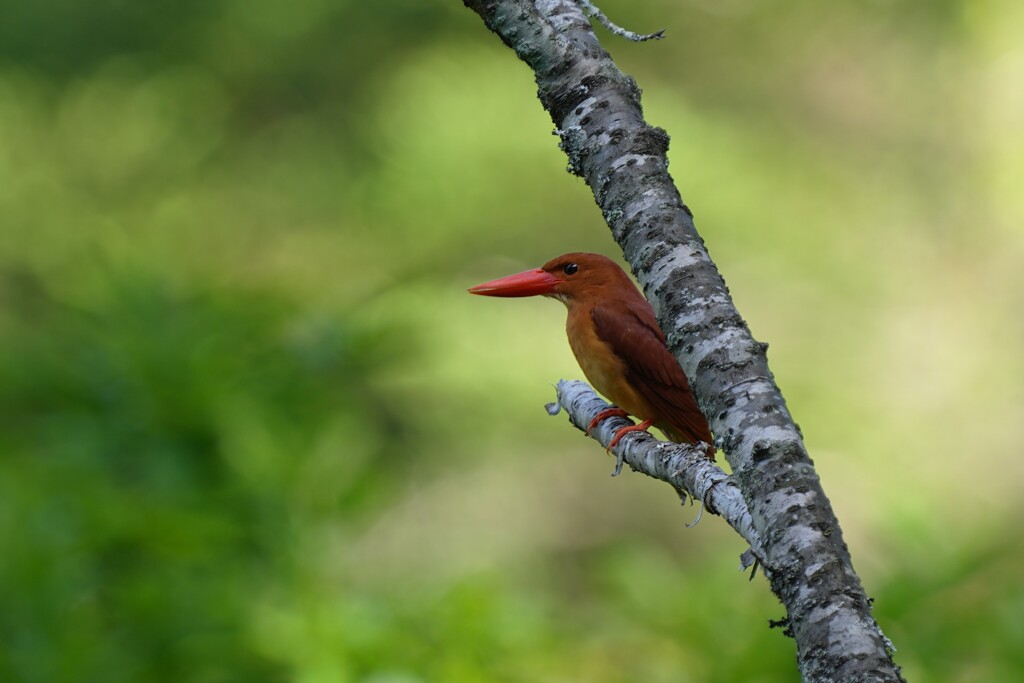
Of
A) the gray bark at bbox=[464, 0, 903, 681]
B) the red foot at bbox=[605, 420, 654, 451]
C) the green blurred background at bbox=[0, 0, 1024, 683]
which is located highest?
the green blurred background at bbox=[0, 0, 1024, 683]

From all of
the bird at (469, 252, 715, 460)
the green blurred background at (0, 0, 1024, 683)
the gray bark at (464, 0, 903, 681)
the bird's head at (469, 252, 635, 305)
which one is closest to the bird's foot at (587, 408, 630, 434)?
the bird at (469, 252, 715, 460)

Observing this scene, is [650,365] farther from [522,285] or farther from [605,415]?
[605,415]

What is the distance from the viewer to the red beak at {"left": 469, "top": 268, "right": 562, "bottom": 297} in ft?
9.07

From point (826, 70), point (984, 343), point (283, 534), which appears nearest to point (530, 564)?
point (984, 343)

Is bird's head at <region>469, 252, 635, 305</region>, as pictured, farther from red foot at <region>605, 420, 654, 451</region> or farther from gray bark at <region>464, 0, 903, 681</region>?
gray bark at <region>464, 0, 903, 681</region>

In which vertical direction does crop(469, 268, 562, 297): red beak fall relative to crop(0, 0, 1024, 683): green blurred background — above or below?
below

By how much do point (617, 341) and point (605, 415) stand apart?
0.76 metres

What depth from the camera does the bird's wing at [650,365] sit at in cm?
306

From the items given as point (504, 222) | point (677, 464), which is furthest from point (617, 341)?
point (504, 222)

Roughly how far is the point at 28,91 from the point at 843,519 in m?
9.64

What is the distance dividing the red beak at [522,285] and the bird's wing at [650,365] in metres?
0.16

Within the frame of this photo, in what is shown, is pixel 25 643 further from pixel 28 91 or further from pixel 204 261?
pixel 28 91

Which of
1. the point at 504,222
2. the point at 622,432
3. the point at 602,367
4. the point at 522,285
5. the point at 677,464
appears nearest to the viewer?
the point at 677,464

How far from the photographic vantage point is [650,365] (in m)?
3.15
